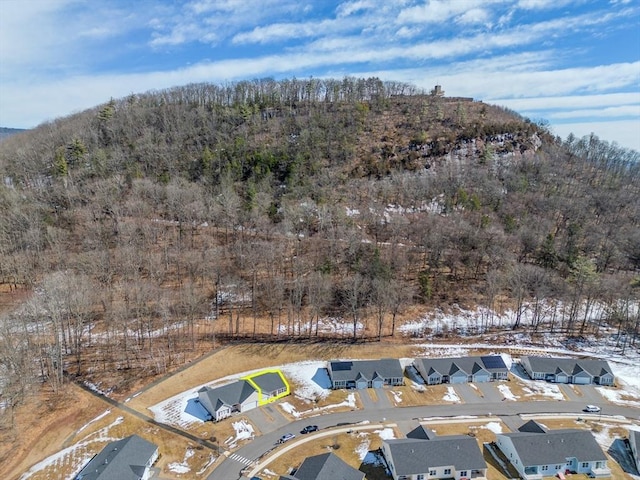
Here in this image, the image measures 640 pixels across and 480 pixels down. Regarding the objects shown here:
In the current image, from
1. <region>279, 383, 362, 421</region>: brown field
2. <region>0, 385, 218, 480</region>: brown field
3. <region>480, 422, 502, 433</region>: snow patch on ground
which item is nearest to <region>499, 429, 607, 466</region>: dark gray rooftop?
<region>480, 422, 502, 433</region>: snow patch on ground

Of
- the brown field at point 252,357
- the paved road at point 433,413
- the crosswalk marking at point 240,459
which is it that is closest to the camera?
the crosswalk marking at point 240,459

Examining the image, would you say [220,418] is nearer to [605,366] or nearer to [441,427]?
[441,427]

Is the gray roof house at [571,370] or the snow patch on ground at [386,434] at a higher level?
the gray roof house at [571,370]

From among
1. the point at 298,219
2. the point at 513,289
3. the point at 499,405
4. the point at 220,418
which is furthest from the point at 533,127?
the point at 220,418

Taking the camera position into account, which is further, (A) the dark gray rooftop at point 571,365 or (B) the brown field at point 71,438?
(A) the dark gray rooftop at point 571,365

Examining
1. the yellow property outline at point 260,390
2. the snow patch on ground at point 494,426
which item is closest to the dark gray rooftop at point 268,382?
the yellow property outline at point 260,390

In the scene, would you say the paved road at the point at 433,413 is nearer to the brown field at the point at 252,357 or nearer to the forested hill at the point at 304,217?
the brown field at the point at 252,357

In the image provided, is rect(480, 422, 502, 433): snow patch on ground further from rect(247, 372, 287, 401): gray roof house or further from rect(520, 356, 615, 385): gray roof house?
rect(247, 372, 287, 401): gray roof house

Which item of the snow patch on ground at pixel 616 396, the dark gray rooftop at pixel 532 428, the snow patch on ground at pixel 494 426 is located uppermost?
the dark gray rooftop at pixel 532 428
